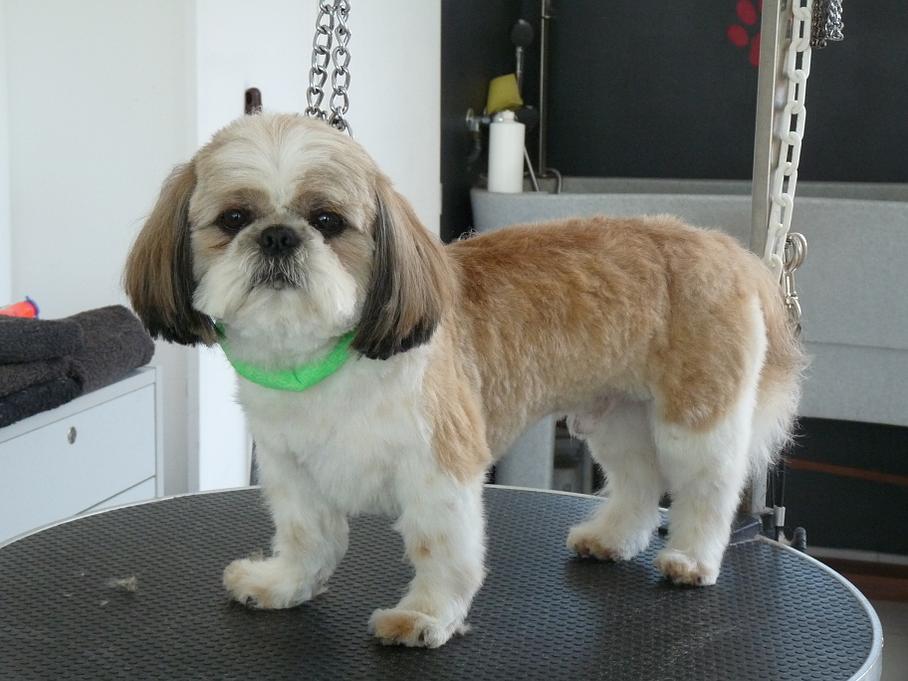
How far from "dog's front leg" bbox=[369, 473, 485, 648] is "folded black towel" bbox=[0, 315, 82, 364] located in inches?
29.7

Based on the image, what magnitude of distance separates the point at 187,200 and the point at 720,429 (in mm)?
642

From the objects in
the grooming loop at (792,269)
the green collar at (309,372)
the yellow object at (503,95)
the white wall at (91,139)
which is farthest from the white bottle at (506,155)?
the green collar at (309,372)

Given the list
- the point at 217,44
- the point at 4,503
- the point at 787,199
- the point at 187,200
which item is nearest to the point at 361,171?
the point at 187,200

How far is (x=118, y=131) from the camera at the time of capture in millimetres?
2168

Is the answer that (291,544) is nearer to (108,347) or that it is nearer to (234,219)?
(234,219)

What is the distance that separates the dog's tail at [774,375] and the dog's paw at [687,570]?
0.58ft

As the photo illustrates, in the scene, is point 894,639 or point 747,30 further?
point 747,30

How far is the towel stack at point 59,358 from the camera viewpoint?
162cm

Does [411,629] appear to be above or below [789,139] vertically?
below

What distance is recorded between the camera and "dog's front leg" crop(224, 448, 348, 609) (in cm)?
123

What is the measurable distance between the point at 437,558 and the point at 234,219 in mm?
383

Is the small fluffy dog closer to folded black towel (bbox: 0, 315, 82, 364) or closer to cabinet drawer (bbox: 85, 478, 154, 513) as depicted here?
folded black towel (bbox: 0, 315, 82, 364)

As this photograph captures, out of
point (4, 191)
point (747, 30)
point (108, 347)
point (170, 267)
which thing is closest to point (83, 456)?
point (108, 347)

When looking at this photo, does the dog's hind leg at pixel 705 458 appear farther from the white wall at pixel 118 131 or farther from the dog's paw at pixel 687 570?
the white wall at pixel 118 131
